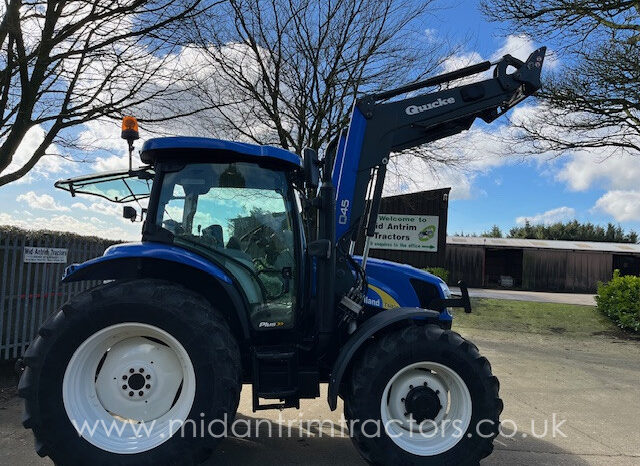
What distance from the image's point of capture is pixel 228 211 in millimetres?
3486

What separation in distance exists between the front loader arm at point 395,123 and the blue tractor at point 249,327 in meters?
0.02

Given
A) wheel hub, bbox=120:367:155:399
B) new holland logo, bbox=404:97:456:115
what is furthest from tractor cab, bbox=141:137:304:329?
new holland logo, bbox=404:97:456:115

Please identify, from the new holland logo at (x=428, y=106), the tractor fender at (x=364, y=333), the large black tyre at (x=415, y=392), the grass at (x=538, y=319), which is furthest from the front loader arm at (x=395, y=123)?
the grass at (x=538, y=319)

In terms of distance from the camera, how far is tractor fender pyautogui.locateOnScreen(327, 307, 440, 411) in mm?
3115

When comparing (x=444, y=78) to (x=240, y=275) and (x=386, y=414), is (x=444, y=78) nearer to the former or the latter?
(x=240, y=275)

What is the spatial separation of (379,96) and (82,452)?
3404mm

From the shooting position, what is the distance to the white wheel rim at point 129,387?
2.96 meters

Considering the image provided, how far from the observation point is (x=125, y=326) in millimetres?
3029

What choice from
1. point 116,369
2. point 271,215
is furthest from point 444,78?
point 116,369

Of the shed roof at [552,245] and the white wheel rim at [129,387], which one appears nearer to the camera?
the white wheel rim at [129,387]

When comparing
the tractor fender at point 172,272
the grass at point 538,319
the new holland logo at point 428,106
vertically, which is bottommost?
the grass at point 538,319

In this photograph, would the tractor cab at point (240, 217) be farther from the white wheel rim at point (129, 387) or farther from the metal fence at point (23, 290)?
the metal fence at point (23, 290)

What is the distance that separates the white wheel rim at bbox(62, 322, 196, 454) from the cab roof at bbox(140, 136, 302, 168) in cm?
127

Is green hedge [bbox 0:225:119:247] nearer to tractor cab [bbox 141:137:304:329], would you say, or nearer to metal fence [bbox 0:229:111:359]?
metal fence [bbox 0:229:111:359]
